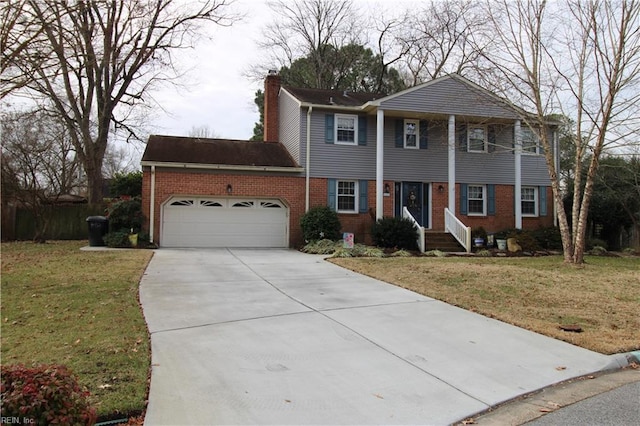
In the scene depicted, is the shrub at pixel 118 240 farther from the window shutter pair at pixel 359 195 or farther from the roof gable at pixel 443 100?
the roof gable at pixel 443 100

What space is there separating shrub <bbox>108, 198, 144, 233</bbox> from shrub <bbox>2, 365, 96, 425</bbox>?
1441cm

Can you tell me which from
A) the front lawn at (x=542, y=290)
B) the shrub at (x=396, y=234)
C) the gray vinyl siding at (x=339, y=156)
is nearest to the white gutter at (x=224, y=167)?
the gray vinyl siding at (x=339, y=156)

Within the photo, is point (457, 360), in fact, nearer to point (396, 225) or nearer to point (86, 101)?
point (396, 225)

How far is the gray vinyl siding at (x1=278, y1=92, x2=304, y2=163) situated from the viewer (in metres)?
18.3

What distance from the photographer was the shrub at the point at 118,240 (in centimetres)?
1577

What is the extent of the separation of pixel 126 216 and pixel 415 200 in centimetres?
1125

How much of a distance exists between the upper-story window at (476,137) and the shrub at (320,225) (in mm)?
7142

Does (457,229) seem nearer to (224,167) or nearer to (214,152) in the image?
(224,167)

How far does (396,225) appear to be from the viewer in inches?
643

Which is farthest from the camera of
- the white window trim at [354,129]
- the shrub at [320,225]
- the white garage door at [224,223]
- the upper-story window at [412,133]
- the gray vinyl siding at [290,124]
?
the upper-story window at [412,133]

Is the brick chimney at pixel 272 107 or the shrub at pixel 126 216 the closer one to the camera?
the shrub at pixel 126 216

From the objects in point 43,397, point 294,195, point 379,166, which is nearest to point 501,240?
point 379,166

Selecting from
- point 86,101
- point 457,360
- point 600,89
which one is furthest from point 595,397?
point 86,101

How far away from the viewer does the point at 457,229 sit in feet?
56.9
